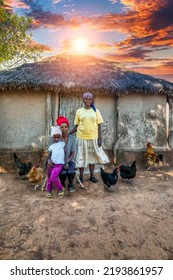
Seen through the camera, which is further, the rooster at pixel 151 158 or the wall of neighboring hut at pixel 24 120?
the wall of neighboring hut at pixel 24 120

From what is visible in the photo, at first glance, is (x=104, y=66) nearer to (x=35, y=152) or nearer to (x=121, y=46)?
(x=121, y=46)

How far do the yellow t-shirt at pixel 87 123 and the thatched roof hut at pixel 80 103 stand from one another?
2.13 m

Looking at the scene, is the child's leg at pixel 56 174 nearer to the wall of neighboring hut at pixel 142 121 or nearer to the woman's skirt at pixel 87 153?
the woman's skirt at pixel 87 153

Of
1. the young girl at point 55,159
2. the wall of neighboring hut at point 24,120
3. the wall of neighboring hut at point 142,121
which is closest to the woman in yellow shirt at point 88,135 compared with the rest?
the young girl at point 55,159

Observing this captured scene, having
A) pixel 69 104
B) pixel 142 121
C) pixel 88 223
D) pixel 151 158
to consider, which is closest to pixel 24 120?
pixel 69 104

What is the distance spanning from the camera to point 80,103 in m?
7.54

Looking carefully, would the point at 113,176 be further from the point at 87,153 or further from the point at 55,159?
the point at 55,159

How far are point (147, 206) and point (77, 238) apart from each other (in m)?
1.72

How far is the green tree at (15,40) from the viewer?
412 inches

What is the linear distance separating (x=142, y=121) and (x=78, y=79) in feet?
8.11

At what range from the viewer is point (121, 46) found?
7.68 meters

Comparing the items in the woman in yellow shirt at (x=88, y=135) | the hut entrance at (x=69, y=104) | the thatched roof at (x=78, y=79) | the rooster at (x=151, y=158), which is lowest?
the rooster at (x=151, y=158)

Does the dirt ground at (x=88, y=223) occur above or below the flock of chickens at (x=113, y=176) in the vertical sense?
below

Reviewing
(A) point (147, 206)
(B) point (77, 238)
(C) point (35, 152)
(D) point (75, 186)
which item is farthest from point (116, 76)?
(B) point (77, 238)
